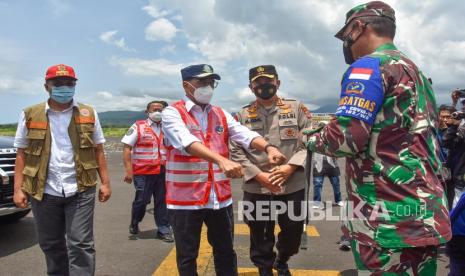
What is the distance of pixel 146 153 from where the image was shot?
5.61m

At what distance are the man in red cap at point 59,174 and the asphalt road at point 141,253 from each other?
1.07m

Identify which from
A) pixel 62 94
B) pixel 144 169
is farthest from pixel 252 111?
pixel 144 169

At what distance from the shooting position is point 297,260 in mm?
4543

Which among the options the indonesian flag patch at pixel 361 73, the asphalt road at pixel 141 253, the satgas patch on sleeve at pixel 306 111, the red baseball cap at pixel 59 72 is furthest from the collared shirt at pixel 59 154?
the indonesian flag patch at pixel 361 73

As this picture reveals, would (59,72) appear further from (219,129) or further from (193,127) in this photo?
(219,129)

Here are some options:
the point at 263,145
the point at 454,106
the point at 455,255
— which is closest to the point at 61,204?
the point at 263,145

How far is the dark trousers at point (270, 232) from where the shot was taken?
3746 millimetres

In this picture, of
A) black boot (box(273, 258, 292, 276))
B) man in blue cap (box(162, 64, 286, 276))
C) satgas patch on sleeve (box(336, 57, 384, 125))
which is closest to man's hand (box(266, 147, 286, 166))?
man in blue cap (box(162, 64, 286, 276))

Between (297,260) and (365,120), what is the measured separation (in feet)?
10.3

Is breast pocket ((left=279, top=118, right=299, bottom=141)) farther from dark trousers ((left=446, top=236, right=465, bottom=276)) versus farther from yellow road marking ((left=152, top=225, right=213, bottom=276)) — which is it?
yellow road marking ((left=152, top=225, right=213, bottom=276))

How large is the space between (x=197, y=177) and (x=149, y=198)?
2902 mm

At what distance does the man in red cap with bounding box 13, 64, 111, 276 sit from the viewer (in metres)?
3.20

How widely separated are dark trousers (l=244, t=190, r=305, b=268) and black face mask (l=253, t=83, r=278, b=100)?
986 millimetres

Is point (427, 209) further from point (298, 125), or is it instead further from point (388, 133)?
point (298, 125)
